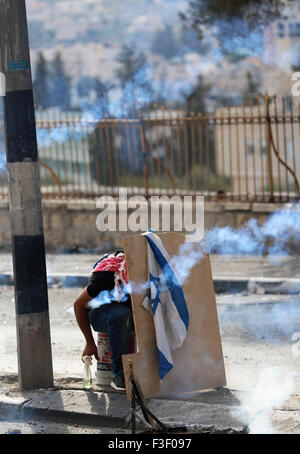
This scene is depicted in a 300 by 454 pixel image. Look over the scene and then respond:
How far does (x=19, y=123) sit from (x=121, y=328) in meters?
1.60

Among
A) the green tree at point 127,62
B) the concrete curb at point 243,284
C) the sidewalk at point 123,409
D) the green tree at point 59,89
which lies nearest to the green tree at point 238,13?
the concrete curb at point 243,284

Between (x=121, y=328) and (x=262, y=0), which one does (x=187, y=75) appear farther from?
(x=121, y=328)

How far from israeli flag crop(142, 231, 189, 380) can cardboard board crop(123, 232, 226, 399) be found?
0.17 feet

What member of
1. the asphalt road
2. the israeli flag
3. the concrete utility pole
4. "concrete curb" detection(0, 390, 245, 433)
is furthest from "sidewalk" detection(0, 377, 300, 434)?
the asphalt road

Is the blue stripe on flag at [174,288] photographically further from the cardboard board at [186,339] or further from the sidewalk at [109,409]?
the sidewalk at [109,409]

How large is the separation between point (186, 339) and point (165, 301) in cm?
32

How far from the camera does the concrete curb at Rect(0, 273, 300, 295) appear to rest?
9.27 meters

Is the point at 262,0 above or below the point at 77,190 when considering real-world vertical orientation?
above

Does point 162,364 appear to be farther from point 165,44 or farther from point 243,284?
point 165,44

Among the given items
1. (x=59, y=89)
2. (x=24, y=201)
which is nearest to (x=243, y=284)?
(x=24, y=201)

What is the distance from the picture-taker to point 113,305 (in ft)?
18.0

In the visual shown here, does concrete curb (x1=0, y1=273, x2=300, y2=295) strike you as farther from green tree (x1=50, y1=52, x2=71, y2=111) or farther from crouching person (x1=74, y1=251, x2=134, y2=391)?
green tree (x1=50, y1=52, x2=71, y2=111)

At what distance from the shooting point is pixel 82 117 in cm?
1347
